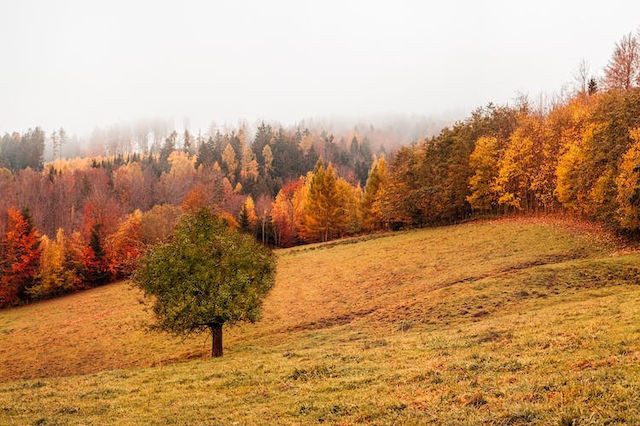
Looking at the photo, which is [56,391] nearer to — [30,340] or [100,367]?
[100,367]

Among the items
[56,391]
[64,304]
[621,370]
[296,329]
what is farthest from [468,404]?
[64,304]

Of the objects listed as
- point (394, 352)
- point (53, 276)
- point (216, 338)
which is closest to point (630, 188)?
point (394, 352)

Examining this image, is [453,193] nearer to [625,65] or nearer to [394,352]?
[625,65]

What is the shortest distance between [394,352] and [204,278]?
47.3 ft

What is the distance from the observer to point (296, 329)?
34375mm

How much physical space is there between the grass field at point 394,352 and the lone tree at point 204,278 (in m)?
2.97

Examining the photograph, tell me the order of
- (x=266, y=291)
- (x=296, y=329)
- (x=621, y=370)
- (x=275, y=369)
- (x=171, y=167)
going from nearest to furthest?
(x=621, y=370) < (x=275, y=369) < (x=266, y=291) < (x=296, y=329) < (x=171, y=167)

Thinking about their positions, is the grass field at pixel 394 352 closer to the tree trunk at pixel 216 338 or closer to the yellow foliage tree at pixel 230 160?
the tree trunk at pixel 216 338

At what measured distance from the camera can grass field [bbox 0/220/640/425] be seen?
1301cm

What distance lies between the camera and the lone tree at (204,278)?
1107 inches

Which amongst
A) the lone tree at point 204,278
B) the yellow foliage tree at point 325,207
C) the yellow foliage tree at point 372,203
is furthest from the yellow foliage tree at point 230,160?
the lone tree at point 204,278

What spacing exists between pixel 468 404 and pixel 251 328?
28.3 meters

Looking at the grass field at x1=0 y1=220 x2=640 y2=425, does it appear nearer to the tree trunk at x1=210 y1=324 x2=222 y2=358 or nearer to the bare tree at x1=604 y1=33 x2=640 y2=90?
the tree trunk at x1=210 y1=324 x2=222 y2=358

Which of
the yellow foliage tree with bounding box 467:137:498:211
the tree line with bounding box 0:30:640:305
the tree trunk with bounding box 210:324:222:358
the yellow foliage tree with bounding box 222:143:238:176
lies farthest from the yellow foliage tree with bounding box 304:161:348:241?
the yellow foliage tree with bounding box 222:143:238:176
